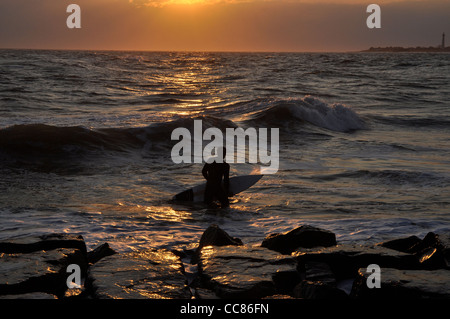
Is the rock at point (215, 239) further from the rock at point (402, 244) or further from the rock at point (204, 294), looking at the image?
the rock at point (402, 244)

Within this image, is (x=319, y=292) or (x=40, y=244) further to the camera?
(x=40, y=244)

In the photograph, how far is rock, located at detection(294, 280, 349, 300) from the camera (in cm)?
484

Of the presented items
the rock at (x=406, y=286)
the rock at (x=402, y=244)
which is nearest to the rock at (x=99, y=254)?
the rock at (x=406, y=286)

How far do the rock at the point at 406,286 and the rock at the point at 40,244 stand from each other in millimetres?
3393

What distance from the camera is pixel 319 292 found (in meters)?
4.87

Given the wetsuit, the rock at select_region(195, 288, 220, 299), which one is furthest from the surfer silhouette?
the rock at select_region(195, 288, 220, 299)

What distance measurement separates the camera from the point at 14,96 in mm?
29297

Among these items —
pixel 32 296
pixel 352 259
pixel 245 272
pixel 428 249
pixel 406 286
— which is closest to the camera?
pixel 32 296

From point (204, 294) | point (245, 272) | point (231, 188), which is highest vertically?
point (231, 188)

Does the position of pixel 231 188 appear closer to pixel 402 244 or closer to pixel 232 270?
pixel 402 244

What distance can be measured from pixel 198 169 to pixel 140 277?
9349 mm

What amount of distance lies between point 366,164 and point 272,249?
8.94m

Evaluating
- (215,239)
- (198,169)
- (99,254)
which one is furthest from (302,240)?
(198,169)

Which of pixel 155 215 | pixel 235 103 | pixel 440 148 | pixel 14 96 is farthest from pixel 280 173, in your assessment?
pixel 14 96
